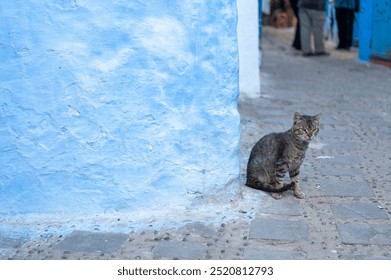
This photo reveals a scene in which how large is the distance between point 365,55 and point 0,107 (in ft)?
30.8

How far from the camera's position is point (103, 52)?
357cm

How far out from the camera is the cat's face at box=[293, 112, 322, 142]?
396 centimetres

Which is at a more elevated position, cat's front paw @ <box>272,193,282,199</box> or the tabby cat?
the tabby cat

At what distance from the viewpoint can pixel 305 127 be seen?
396 centimetres

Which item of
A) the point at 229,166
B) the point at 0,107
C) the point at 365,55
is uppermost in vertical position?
the point at 0,107

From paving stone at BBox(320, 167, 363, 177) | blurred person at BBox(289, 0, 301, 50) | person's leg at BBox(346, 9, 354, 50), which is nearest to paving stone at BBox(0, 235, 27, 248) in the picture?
paving stone at BBox(320, 167, 363, 177)

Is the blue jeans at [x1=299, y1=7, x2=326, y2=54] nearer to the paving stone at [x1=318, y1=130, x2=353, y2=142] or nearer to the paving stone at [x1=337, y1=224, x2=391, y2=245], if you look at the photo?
the paving stone at [x1=318, y1=130, x2=353, y2=142]

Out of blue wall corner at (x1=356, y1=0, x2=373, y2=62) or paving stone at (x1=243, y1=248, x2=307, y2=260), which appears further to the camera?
blue wall corner at (x1=356, y1=0, x2=373, y2=62)

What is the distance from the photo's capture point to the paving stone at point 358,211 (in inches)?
151

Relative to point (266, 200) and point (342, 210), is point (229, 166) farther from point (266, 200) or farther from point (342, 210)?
point (342, 210)

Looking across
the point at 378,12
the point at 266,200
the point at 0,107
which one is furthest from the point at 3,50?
the point at 378,12

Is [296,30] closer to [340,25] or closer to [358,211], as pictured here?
[340,25]

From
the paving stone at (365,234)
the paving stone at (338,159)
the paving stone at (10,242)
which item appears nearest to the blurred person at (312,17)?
the paving stone at (338,159)

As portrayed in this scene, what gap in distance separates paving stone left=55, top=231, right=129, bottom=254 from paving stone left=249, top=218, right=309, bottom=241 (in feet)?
2.68
